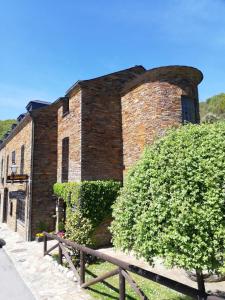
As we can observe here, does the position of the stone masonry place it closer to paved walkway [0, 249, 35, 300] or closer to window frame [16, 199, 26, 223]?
window frame [16, 199, 26, 223]

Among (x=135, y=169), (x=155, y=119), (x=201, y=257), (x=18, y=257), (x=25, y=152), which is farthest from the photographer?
(x=25, y=152)

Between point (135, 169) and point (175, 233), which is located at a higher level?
point (135, 169)

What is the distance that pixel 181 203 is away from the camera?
15.2 feet

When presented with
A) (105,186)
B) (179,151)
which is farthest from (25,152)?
(179,151)

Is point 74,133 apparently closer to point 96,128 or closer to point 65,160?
point 96,128

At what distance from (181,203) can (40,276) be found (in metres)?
7.03

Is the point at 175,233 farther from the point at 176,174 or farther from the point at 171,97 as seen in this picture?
the point at 171,97

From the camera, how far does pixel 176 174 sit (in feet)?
16.1

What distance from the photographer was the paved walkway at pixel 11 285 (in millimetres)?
7746

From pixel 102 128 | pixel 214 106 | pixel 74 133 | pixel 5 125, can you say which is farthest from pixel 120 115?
pixel 5 125

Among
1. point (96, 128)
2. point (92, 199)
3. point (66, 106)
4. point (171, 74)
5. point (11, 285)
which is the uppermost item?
point (171, 74)

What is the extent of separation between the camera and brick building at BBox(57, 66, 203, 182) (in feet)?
44.7

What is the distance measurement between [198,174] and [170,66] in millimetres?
10155

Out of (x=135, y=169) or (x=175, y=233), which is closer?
(x=175, y=233)
